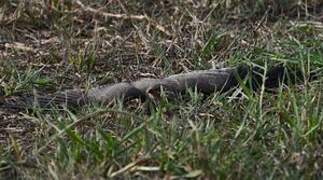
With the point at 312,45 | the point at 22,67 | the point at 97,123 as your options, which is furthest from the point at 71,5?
the point at 97,123

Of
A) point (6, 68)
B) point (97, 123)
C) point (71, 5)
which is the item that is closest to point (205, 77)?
point (97, 123)

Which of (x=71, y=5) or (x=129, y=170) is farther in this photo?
(x=71, y=5)

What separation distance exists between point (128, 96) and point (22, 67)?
62 centimetres

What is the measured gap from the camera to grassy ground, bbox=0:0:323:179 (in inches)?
87.0

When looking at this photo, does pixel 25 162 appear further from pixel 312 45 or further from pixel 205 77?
pixel 312 45

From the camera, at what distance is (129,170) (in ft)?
7.20

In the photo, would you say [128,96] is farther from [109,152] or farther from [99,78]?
[109,152]

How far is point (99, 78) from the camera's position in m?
3.15

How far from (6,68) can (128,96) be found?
56 centimetres

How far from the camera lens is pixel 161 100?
272 cm

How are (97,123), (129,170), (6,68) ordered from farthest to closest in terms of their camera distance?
(6,68)
(97,123)
(129,170)

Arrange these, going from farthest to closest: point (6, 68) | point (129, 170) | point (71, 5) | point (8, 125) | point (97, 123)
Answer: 1. point (71, 5)
2. point (6, 68)
3. point (8, 125)
4. point (97, 123)
5. point (129, 170)

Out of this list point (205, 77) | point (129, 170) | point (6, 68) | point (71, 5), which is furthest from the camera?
point (71, 5)

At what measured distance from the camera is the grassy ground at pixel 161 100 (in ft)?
7.25
